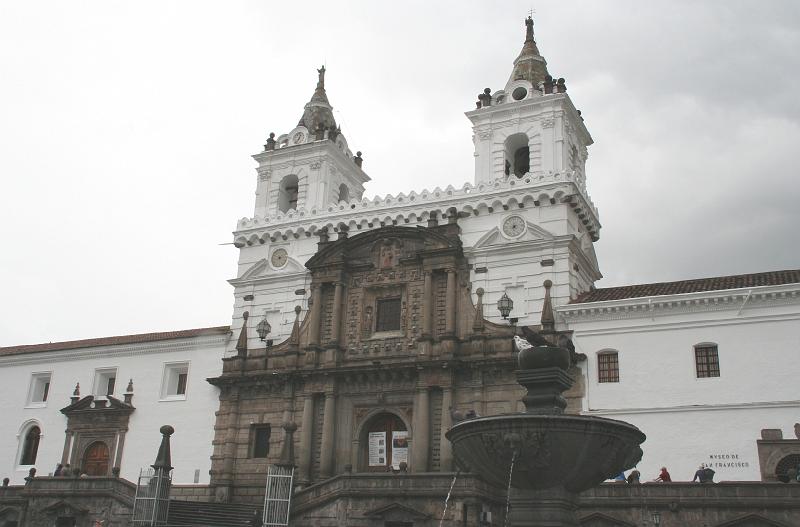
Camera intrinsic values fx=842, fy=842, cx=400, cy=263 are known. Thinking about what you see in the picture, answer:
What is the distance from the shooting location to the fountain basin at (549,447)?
42.0ft

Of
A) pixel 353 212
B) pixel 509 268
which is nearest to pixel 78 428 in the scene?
pixel 353 212

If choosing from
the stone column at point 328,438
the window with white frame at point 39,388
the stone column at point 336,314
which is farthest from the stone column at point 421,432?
the window with white frame at point 39,388

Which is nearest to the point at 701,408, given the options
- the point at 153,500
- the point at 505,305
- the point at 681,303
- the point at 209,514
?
the point at 681,303

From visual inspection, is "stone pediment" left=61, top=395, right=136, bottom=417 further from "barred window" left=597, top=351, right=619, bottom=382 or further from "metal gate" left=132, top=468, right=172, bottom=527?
"barred window" left=597, top=351, right=619, bottom=382

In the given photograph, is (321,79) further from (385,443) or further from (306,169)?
(385,443)

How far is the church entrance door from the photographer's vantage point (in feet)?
106

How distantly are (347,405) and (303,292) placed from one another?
224 inches

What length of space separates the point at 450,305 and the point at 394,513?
9.46m

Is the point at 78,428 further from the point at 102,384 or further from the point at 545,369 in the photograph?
the point at 545,369

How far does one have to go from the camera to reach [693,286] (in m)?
30.8

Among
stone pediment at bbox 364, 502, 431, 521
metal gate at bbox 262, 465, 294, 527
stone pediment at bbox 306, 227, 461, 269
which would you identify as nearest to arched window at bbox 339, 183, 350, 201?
stone pediment at bbox 306, 227, 461, 269

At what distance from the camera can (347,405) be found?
1315 inches

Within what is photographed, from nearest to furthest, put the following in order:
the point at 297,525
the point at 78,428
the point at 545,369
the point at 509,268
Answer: the point at 545,369
the point at 297,525
the point at 509,268
the point at 78,428

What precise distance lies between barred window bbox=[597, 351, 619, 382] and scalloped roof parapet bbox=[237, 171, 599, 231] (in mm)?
7081
